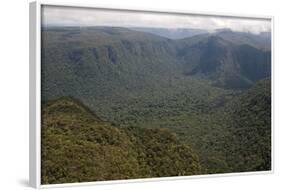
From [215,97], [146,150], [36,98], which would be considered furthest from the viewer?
[215,97]

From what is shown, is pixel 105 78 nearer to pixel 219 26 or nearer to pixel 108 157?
pixel 108 157

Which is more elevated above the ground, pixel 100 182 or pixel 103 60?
pixel 103 60

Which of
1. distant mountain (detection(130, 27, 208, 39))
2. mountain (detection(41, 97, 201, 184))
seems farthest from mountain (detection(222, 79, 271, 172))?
distant mountain (detection(130, 27, 208, 39))

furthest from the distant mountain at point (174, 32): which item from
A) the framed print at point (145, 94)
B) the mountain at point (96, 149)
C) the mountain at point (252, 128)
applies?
the mountain at point (96, 149)

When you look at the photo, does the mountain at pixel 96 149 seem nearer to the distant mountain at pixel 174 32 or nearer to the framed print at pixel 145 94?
the framed print at pixel 145 94

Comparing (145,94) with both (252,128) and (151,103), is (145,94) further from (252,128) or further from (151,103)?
(252,128)

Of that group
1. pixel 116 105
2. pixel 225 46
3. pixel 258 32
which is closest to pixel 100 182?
pixel 116 105
